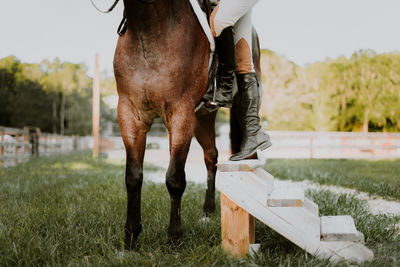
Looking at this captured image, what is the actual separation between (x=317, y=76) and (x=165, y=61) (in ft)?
93.8

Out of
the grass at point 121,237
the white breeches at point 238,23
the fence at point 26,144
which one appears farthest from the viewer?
the fence at point 26,144

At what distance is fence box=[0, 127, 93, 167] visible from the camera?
1028 centimetres

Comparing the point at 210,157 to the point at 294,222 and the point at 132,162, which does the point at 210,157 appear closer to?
the point at 132,162

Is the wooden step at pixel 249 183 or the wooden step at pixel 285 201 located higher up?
the wooden step at pixel 249 183

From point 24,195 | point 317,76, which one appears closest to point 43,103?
point 317,76

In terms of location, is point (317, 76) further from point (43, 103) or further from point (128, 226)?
→ point (128, 226)

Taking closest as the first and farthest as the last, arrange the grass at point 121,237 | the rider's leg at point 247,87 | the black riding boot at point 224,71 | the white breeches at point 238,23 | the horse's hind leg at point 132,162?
1. the grass at point 121,237
2. the horse's hind leg at point 132,162
3. the white breeches at point 238,23
4. the black riding boot at point 224,71
5. the rider's leg at point 247,87

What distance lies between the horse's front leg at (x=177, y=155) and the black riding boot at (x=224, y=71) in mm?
439

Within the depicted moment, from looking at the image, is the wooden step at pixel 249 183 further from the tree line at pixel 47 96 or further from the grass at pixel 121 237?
the tree line at pixel 47 96

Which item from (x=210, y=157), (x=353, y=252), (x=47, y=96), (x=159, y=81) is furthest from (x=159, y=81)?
(x=47, y=96)

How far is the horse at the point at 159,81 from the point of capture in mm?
2393

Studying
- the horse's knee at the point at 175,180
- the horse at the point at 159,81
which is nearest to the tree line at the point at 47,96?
the horse at the point at 159,81

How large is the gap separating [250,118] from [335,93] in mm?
25392

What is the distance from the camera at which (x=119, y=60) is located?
2.52 metres
